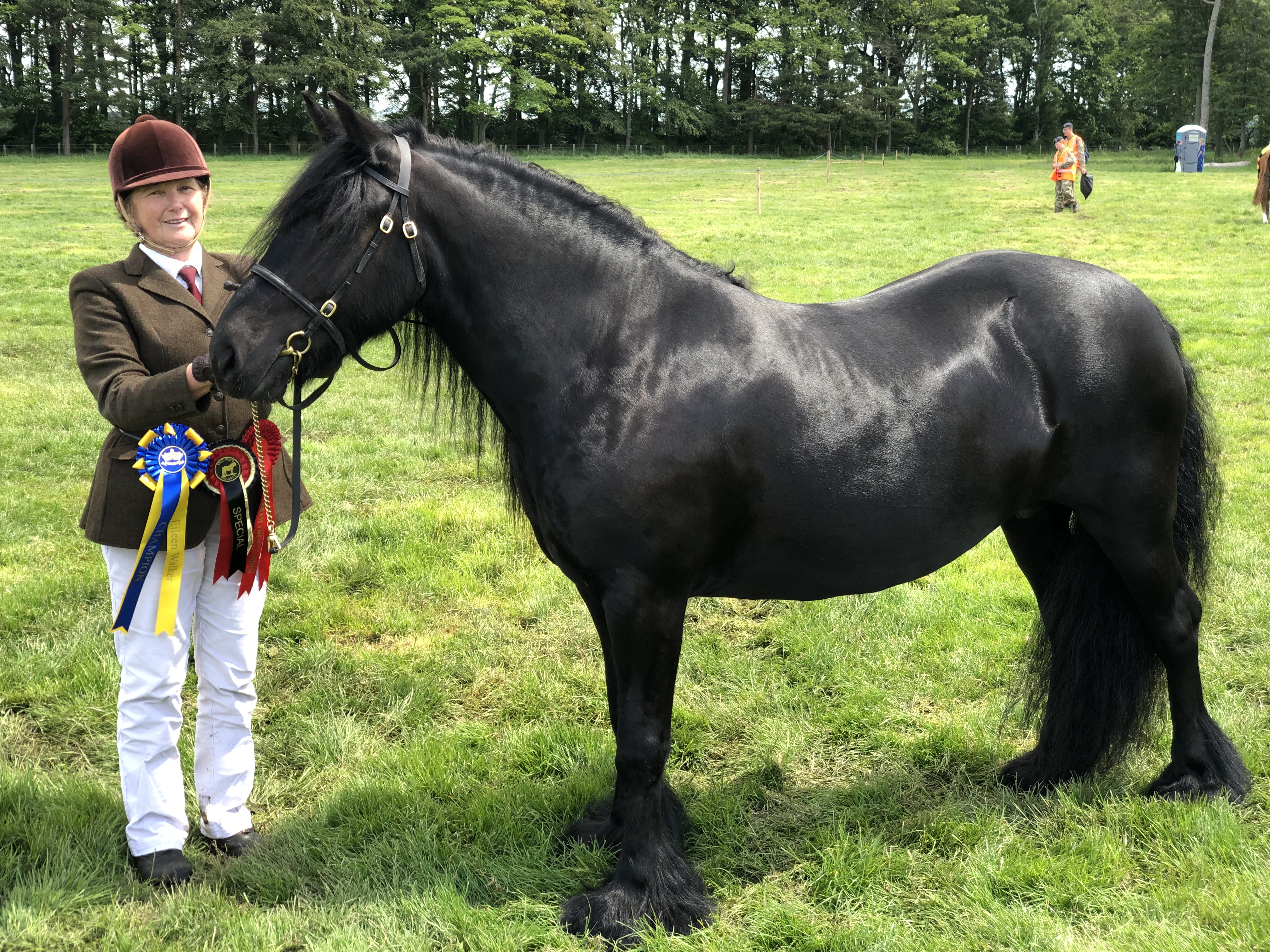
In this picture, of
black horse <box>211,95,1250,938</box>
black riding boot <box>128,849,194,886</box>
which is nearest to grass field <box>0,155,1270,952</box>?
black riding boot <box>128,849,194,886</box>

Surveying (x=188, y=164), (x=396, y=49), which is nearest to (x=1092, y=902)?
(x=188, y=164)

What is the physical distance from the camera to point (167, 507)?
9.16 feet

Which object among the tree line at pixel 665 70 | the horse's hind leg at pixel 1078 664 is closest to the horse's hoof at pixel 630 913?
the horse's hind leg at pixel 1078 664

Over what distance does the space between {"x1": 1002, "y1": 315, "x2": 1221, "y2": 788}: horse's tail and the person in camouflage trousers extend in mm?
20005

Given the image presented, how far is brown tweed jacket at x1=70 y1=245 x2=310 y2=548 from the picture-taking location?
8.82ft

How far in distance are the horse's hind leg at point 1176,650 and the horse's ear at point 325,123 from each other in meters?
2.68

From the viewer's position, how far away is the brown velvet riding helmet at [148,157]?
2.71 meters

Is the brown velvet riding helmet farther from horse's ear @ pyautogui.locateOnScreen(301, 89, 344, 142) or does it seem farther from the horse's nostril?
the horse's nostril

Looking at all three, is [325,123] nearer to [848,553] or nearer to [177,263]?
[177,263]

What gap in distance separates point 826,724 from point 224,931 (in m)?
2.34

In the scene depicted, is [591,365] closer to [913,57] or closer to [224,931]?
[224,931]

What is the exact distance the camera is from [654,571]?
264cm

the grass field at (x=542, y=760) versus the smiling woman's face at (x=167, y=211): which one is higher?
the smiling woman's face at (x=167, y=211)

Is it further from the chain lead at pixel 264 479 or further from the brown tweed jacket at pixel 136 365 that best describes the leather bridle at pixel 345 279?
the chain lead at pixel 264 479
